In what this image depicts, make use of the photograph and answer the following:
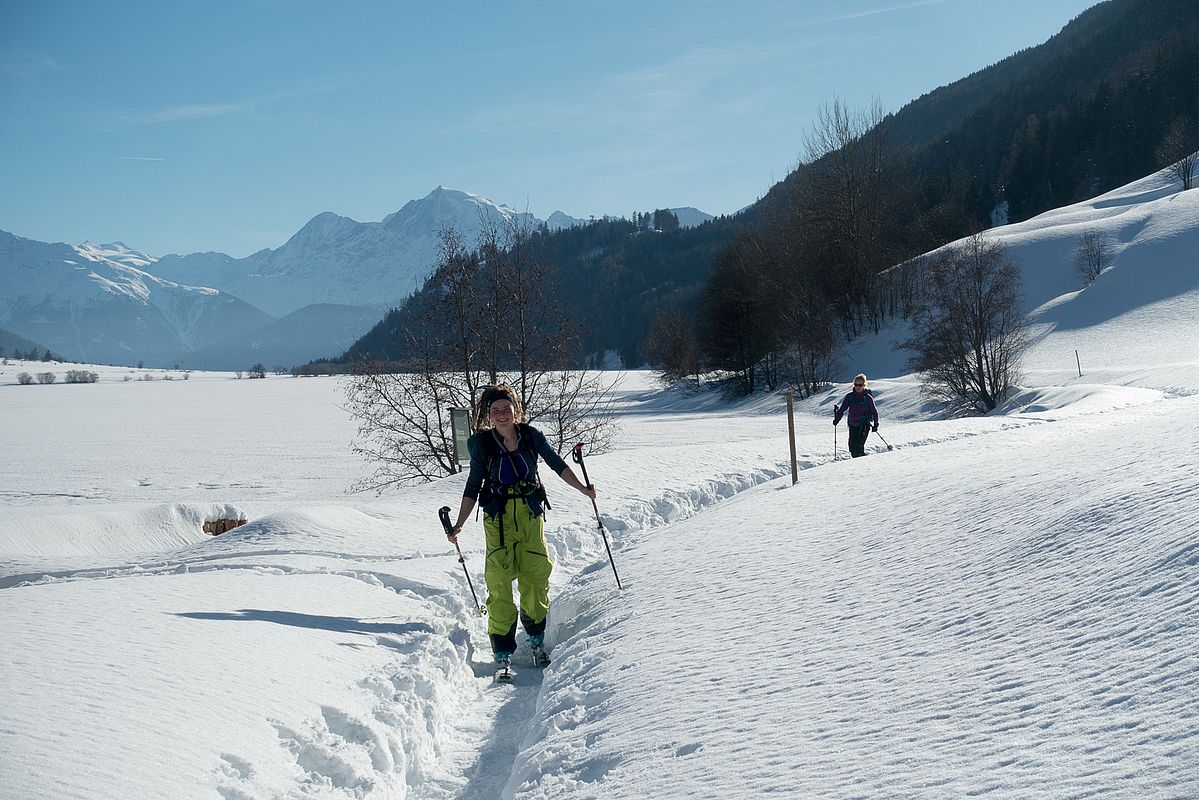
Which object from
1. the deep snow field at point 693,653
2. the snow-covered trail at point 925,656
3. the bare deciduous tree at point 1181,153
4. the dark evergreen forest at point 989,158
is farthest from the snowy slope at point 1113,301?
the snow-covered trail at point 925,656

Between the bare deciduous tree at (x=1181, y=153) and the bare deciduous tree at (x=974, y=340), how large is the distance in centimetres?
5206

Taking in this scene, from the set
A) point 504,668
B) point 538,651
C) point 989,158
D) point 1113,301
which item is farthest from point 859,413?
point 989,158

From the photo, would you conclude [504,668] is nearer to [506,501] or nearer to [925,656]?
[506,501]

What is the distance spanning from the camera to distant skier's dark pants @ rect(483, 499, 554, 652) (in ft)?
22.2

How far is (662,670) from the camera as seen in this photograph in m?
5.58

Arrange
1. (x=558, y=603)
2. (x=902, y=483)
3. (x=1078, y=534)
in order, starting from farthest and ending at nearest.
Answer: (x=902, y=483), (x=558, y=603), (x=1078, y=534)

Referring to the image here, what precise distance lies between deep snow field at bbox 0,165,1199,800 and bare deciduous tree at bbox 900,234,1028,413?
21078mm

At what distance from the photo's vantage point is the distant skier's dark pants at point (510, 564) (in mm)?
6777

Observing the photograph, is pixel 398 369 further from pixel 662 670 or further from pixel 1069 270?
pixel 1069 270

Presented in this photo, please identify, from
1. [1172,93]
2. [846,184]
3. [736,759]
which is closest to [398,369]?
[736,759]

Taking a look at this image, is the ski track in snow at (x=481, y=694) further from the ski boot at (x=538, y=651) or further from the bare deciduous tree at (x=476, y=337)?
the bare deciduous tree at (x=476, y=337)

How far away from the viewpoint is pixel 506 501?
676cm

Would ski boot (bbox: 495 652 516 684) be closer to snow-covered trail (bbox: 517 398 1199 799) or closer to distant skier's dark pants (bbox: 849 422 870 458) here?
snow-covered trail (bbox: 517 398 1199 799)

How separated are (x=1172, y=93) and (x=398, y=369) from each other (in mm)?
110853
